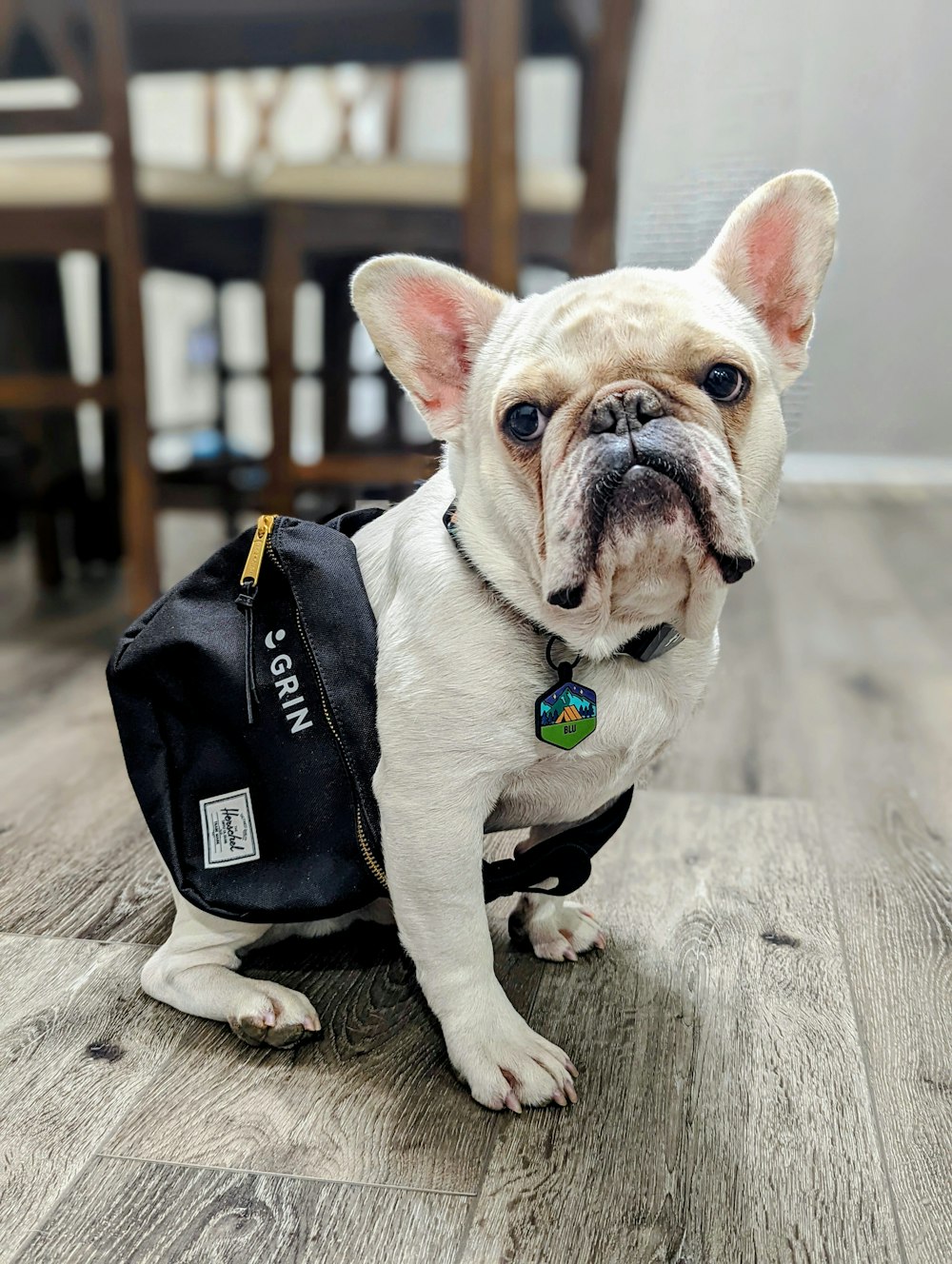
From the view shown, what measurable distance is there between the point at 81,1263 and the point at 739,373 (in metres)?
0.77

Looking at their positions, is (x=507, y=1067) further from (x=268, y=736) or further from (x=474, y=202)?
(x=474, y=202)

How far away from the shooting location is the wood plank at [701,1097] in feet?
2.52

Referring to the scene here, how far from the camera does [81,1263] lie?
73 centimetres

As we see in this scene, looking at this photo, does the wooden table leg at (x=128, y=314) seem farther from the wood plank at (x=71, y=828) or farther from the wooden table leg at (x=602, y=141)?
the wooden table leg at (x=602, y=141)

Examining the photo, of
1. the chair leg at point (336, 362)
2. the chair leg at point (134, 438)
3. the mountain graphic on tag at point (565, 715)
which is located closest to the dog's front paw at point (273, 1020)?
the mountain graphic on tag at point (565, 715)

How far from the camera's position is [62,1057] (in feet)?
3.15

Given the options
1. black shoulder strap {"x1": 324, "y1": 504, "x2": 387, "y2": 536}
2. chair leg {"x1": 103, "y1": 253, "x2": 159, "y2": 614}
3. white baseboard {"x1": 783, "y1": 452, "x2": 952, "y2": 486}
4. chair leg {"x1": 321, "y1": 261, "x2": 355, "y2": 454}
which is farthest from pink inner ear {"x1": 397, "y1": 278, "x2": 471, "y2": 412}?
white baseboard {"x1": 783, "y1": 452, "x2": 952, "y2": 486}

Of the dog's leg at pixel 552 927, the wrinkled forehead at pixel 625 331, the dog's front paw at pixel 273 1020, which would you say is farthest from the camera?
the dog's leg at pixel 552 927

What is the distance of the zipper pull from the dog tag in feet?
0.93

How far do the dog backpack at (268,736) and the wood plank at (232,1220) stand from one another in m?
0.24

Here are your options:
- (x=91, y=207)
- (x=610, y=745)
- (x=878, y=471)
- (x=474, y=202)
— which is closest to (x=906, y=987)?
(x=610, y=745)

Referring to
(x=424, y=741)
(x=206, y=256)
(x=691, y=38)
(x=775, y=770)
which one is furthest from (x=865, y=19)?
(x=424, y=741)

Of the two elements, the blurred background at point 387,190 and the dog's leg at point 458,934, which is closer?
the dog's leg at point 458,934

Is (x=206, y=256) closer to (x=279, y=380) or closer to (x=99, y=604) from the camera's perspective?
(x=279, y=380)
